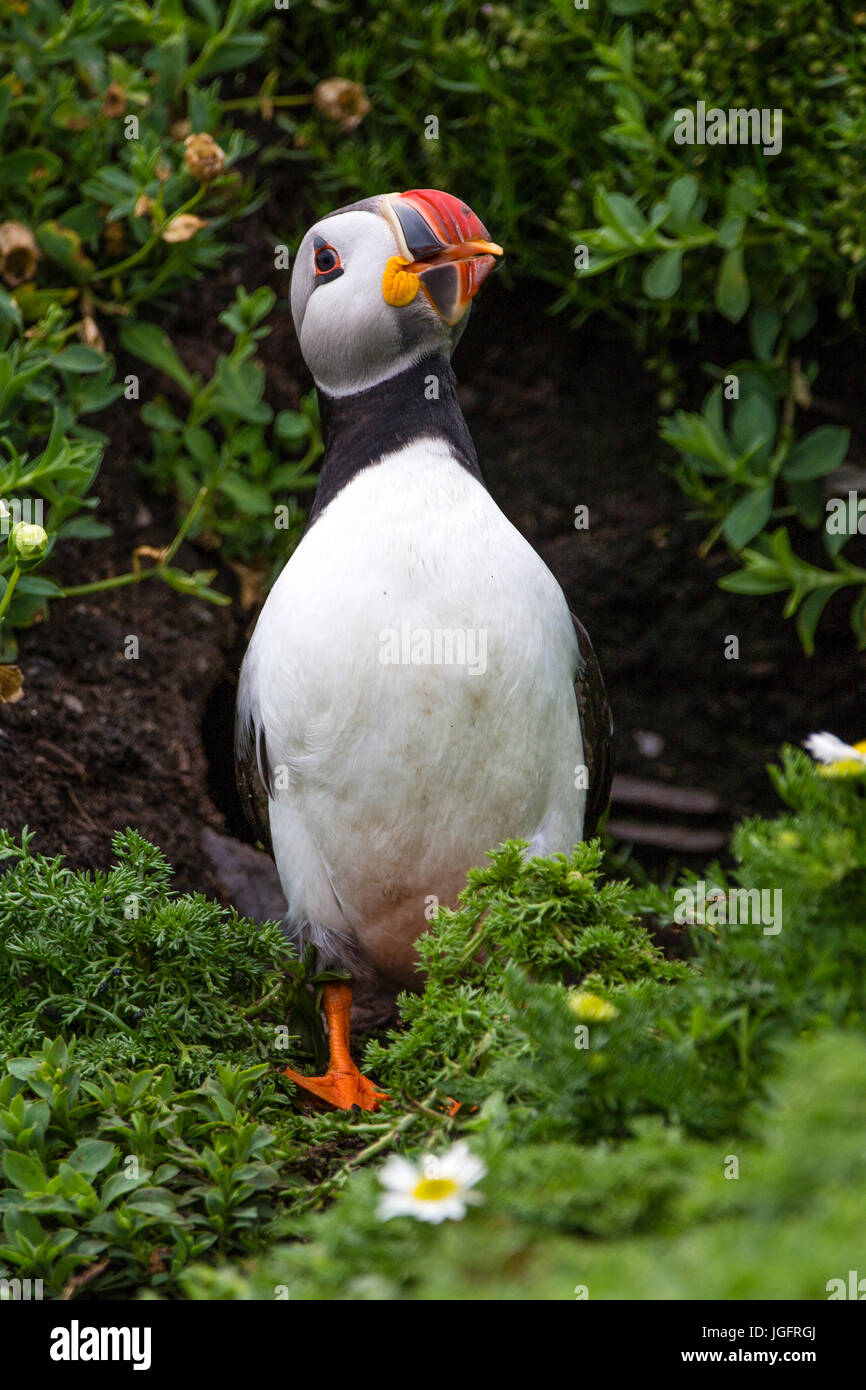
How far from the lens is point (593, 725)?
10.8 ft

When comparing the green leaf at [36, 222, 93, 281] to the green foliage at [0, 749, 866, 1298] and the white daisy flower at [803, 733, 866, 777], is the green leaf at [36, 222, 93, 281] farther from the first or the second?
the white daisy flower at [803, 733, 866, 777]

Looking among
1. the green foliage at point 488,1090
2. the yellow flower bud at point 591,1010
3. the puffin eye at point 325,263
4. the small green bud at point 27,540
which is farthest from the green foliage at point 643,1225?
the puffin eye at point 325,263

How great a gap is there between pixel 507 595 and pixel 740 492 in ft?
4.80

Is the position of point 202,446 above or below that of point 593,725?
above

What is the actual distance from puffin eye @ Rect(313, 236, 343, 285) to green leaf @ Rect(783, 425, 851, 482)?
1.50 metres

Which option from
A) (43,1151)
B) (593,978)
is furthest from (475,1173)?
(43,1151)

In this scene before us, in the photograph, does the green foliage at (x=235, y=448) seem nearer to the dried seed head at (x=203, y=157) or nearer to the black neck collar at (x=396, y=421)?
the dried seed head at (x=203, y=157)

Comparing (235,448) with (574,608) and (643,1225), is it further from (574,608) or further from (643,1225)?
(643,1225)

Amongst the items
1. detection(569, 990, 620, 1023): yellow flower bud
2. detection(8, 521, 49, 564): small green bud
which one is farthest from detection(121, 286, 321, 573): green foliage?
detection(569, 990, 620, 1023): yellow flower bud

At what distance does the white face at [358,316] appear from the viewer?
118 inches

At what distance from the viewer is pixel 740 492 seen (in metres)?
4.13

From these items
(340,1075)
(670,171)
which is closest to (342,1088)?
(340,1075)

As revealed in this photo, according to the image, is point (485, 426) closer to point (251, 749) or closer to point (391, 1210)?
point (251, 749)

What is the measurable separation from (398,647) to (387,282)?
2.62ft
